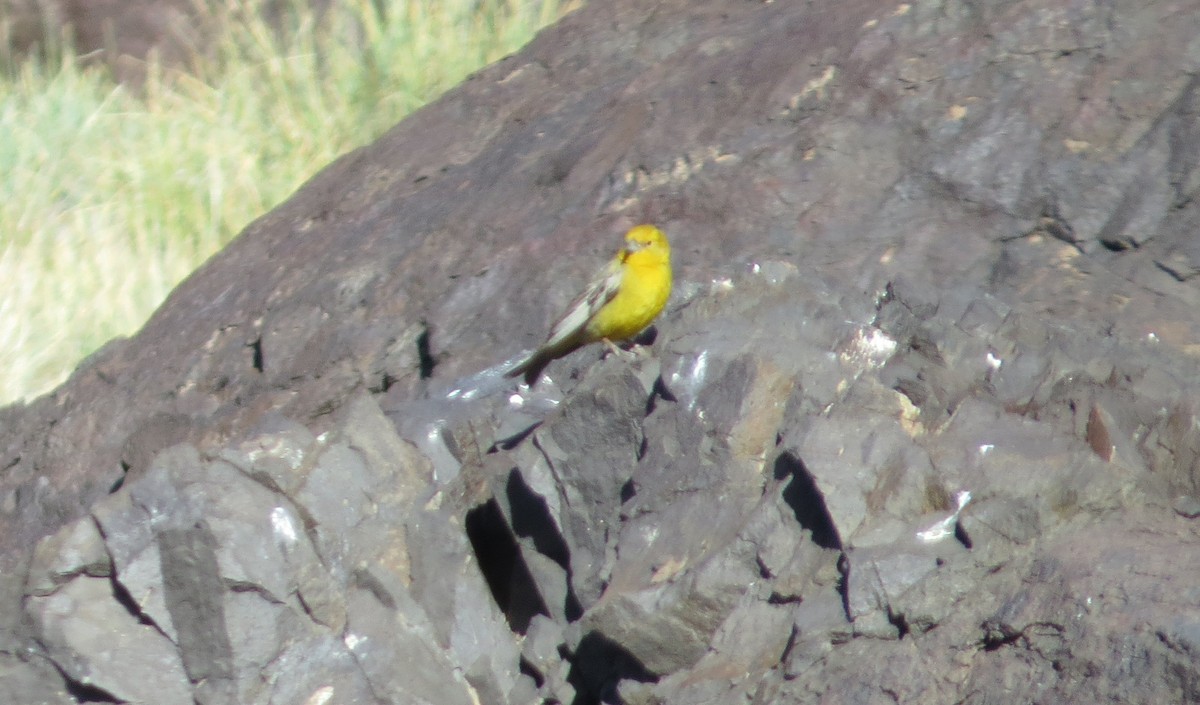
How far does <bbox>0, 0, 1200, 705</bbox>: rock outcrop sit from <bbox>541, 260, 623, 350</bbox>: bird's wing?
14 cm

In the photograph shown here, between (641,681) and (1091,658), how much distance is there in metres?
1.21

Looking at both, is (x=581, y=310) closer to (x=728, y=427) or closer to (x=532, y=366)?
(x=532, y=366)

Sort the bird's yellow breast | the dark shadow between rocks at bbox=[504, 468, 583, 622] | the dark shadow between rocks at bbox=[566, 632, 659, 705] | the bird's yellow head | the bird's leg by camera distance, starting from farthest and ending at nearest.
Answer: the bird's yellow head
the bird's yellow breast
the bird's leg
the dark shadow between rocks at bbox=[504, 468, 583, 622]
the dark shadow between rocks at bbox=[566, 632, 659, 705]

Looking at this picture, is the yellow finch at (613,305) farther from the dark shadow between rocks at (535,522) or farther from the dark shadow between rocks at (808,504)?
the dark shadow between rocks at (808,504)

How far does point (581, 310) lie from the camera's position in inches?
217

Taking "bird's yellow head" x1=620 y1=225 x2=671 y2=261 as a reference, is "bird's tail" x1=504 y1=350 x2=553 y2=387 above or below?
below

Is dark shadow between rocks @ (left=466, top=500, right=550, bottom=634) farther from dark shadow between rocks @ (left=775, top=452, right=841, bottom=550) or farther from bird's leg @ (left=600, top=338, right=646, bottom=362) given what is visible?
dark shadow between rocks @ (left=775, top=452, right=841, bottom=550)

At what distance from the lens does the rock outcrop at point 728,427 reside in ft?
12.0

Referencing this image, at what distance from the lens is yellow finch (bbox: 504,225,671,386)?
5.35 metres

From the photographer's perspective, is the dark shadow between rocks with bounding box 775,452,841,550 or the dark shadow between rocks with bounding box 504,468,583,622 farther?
the dark shadow between rocks with bounding box 504,468,583,622

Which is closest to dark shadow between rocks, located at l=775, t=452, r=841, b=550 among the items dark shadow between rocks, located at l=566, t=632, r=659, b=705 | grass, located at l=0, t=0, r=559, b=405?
dark shadow between rocks, located at l=566, t=632, r=659, b=705

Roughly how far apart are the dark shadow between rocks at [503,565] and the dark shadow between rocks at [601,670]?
36 centimetres

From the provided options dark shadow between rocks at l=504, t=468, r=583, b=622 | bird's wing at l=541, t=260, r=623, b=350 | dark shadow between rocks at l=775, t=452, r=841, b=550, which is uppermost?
dark shadow between rocks at l=775, t=452, r=841, b=550

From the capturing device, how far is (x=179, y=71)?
12.7 metres
